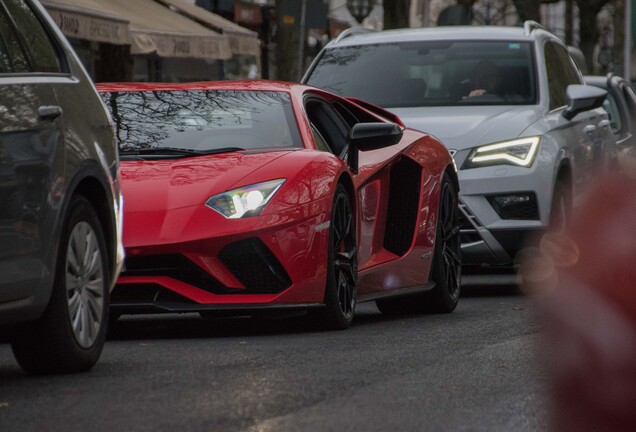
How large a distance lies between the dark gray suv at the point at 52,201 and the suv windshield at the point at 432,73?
5509 mm

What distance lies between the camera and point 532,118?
11.4 metres

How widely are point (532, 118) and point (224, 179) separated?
4167 millimetres

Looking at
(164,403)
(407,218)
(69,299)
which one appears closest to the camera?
(164,403)

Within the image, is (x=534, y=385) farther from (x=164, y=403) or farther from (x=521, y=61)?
(x=521, y=61)

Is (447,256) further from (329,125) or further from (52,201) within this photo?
(52,201)

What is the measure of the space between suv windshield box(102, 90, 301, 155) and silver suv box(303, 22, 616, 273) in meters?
2.65

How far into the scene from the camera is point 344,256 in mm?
8172

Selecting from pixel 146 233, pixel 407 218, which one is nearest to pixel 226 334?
pixel 146 233

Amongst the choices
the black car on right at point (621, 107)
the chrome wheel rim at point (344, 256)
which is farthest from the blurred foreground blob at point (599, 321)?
the black car on right at point (621, 107)

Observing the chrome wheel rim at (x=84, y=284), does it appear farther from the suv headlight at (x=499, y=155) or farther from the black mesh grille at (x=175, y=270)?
the suv headlight at (x=499, y=155)

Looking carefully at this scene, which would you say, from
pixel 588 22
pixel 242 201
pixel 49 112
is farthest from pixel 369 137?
pixel 588 22

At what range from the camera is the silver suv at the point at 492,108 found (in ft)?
36.2

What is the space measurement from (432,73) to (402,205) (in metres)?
3.37

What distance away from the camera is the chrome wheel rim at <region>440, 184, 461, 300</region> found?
384 inches
